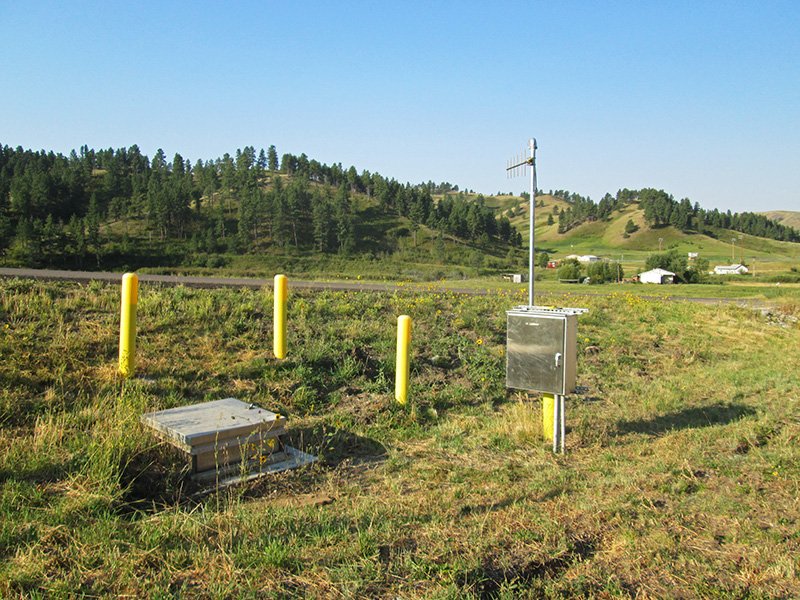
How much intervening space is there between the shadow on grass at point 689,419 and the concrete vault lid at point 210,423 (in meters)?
4.26

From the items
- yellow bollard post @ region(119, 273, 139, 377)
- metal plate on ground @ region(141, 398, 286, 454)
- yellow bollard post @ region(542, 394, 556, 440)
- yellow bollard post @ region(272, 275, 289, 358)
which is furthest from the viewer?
yellow bollard post @ region(272, 275, 289, 358)

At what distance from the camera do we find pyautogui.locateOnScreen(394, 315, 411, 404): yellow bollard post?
267 inches

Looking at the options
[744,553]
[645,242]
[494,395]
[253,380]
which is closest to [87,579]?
[744,553]

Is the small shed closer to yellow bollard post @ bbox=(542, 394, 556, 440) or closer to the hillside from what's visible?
the hillside

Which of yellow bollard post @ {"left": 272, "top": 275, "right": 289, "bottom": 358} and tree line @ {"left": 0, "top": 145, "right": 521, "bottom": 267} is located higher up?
tree line @ {"left": 0, "top": 145, "right": 521, "bottom": 267}

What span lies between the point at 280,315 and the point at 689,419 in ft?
18.2

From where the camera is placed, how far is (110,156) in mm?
143375

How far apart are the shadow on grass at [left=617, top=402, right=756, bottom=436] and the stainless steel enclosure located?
1.43 meters

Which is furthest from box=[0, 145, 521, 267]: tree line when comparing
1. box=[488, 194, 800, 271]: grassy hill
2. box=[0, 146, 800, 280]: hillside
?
box=[488, 194, 800, 271]: grassy hill

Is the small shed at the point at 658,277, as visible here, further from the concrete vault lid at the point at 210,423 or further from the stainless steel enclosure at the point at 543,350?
the concrete vault lid at the point at 210,423

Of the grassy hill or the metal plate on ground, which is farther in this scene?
the grassy hill

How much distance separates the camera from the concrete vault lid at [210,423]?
4492 millimetres

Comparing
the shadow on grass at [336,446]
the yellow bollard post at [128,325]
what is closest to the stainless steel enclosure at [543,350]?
the shadow on grass at [336,446]

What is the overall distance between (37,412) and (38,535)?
92.2 inches
